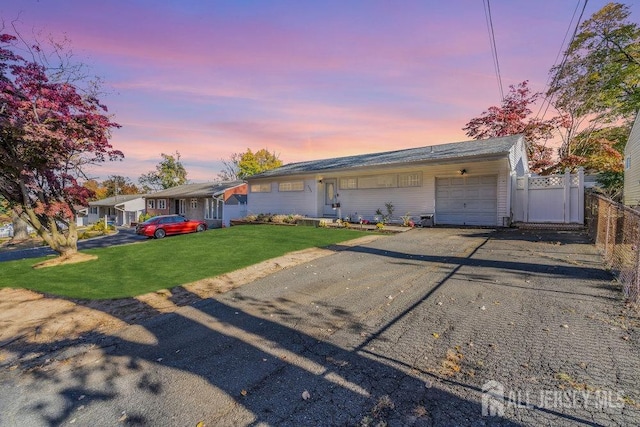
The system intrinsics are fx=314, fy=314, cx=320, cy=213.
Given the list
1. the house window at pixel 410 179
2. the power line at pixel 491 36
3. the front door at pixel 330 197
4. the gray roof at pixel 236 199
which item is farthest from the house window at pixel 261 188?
the power line at pixel 491 36

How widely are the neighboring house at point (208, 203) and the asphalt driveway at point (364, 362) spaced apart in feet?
72.9

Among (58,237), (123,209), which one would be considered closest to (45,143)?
(58,237)

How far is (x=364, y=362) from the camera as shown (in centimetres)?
327

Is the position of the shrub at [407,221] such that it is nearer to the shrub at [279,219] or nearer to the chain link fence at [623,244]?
the shrub at [279,219]

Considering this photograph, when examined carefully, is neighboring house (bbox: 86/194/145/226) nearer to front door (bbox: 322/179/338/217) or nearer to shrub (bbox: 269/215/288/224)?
shrub (bbox: 269/215/288/224)

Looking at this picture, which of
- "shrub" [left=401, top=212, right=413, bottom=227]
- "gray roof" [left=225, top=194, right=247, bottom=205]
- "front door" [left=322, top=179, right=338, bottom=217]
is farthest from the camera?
"gray roof" [left=225, top=194, right=247, bottom=205]

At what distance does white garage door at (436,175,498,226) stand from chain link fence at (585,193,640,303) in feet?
18.8

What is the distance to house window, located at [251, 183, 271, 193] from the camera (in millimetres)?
22203

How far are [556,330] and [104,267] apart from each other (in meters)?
10.7

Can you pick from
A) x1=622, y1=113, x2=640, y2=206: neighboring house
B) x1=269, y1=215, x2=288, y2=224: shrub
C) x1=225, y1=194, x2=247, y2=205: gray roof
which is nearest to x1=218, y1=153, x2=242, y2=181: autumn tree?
x1=225, y1=194, x2=247, y2=205: gray roof

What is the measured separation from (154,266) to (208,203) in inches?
924

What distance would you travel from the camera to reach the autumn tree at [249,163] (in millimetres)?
52906

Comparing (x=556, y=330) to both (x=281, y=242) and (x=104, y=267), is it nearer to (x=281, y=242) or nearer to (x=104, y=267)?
(x=281, y=242)

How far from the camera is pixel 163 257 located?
10.3m
